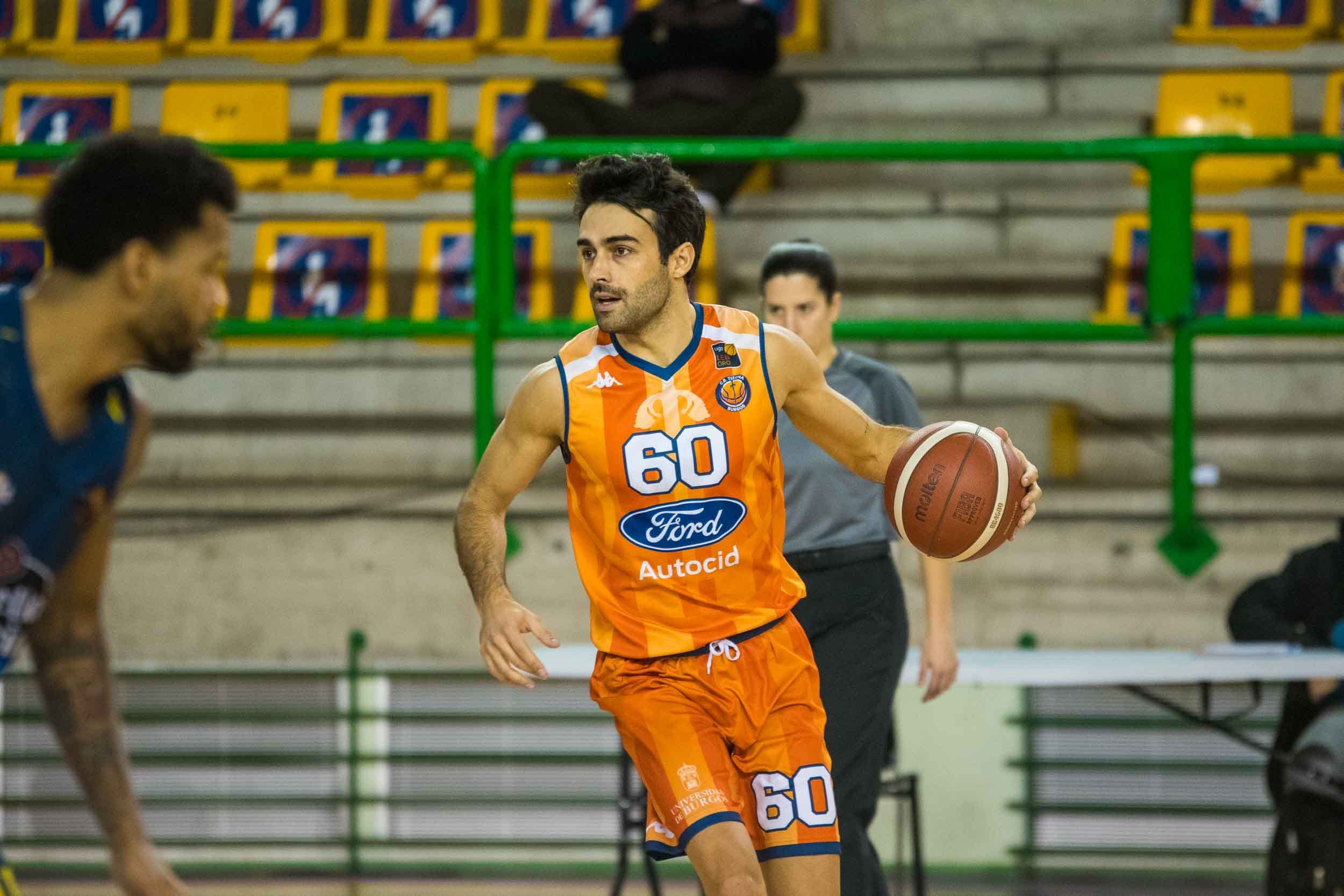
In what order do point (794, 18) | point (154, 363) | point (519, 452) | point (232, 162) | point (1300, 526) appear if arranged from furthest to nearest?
1. point (794, 18)
2. point (232, 162)
3. point (1300, 526)
4. point (519, 452)
5. point (154, 363)

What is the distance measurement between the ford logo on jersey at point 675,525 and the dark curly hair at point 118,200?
4.21ft

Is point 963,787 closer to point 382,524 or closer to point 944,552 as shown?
point 382,524

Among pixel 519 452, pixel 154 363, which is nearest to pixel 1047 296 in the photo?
pixel 519 452

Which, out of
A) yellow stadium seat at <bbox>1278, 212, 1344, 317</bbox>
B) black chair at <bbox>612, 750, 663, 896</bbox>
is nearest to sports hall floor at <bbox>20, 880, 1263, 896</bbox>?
black chair at <bbox>612, 750, 663, 896</bbox>

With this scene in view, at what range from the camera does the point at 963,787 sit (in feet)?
22.0

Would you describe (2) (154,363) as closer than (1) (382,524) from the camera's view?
Yes

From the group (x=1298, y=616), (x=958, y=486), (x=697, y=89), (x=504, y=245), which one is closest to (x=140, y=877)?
(x=958, y=486)

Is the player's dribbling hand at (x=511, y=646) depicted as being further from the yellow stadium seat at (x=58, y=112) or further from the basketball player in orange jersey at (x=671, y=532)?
the yellow stadium seat at (x=58, y=112)

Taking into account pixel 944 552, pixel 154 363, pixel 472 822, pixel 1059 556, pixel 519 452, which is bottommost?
pixel 472 822

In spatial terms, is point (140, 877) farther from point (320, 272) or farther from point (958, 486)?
point (320, 272)

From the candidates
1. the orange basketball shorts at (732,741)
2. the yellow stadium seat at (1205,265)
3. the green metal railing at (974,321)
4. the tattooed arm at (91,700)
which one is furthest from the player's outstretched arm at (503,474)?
the yellow stadium seat at (1205,265)

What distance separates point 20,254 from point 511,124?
107 inches

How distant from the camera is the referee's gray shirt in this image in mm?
4188

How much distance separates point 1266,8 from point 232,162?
614 cm
